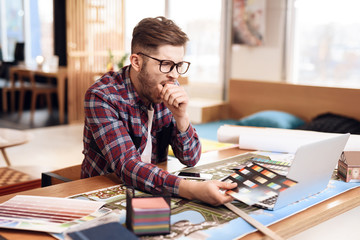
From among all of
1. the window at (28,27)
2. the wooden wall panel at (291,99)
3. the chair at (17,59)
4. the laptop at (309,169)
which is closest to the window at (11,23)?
the window at (28,27)

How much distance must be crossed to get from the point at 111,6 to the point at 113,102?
4969mm

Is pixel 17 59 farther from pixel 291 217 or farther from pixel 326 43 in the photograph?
pixel 291 217

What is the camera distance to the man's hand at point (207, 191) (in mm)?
1230

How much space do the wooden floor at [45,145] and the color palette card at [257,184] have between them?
5.69 ft

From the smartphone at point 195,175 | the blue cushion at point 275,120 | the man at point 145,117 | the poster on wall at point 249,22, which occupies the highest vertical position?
the poster on wall at point 249,22

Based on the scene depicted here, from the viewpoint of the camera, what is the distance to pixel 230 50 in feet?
17.2

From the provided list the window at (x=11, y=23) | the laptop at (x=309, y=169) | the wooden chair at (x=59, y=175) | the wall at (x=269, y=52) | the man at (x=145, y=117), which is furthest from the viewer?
the window at (x=11, y=23)

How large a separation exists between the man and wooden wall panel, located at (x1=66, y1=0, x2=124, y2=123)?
4428mm

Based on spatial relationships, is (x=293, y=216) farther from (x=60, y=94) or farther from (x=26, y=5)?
(x=26, y=5)

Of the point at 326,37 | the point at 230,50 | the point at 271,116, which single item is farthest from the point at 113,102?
the point at 230,50

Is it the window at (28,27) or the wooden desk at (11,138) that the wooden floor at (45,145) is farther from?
the window at (28,27)

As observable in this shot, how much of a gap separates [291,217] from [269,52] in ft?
12.6

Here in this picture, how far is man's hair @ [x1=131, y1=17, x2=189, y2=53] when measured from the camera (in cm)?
154

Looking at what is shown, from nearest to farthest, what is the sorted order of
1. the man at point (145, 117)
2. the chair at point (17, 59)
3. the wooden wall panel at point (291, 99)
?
the man at point (145, 117) < the wooden wall panel at point (291, 99) < the chair at point (17, 59)
